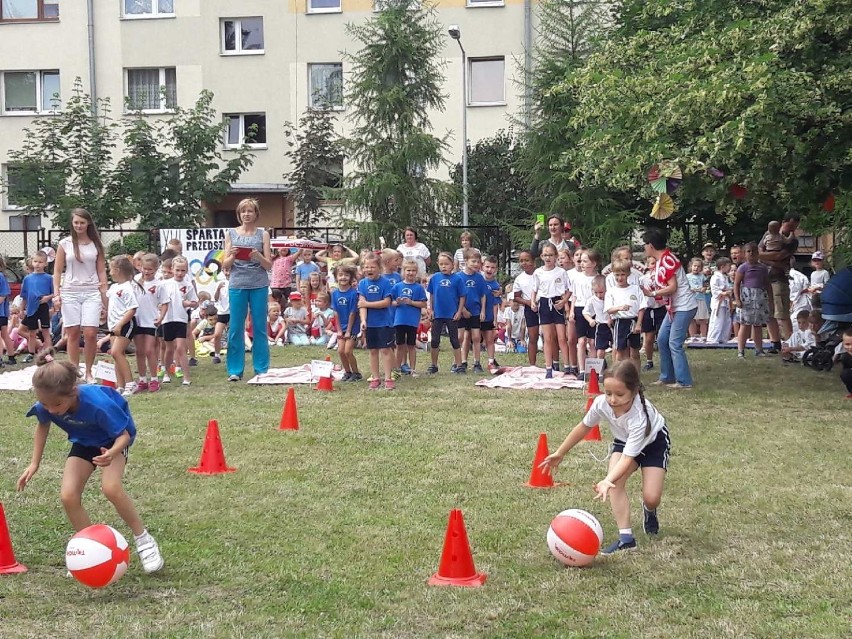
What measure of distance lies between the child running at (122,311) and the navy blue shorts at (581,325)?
5842mm

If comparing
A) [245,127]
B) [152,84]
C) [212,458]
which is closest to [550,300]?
[212,458]

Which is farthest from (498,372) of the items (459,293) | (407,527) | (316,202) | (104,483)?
(316,202)

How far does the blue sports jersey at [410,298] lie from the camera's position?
1405cm

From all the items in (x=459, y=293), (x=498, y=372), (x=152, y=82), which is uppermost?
(x=152, y=82)

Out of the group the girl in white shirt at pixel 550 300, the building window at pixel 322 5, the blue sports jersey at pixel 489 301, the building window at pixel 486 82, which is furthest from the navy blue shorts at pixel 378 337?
the building window at pixel 322 5

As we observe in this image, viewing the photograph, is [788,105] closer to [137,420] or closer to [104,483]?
[137,420]

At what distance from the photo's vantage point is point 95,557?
543cm

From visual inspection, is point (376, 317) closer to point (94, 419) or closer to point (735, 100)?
point (735, 100)

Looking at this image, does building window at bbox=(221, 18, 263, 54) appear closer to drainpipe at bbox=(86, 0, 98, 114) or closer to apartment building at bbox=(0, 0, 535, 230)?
apartment building at bbox=(0, 0, 535, 230)

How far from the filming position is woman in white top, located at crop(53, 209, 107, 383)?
483 inches

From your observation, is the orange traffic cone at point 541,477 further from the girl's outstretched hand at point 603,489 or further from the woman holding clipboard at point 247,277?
the woman holding clipboard at point 247,277

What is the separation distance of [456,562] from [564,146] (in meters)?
19.5

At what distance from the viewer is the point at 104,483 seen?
5789mm

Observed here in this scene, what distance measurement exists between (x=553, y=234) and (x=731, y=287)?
5922mm
